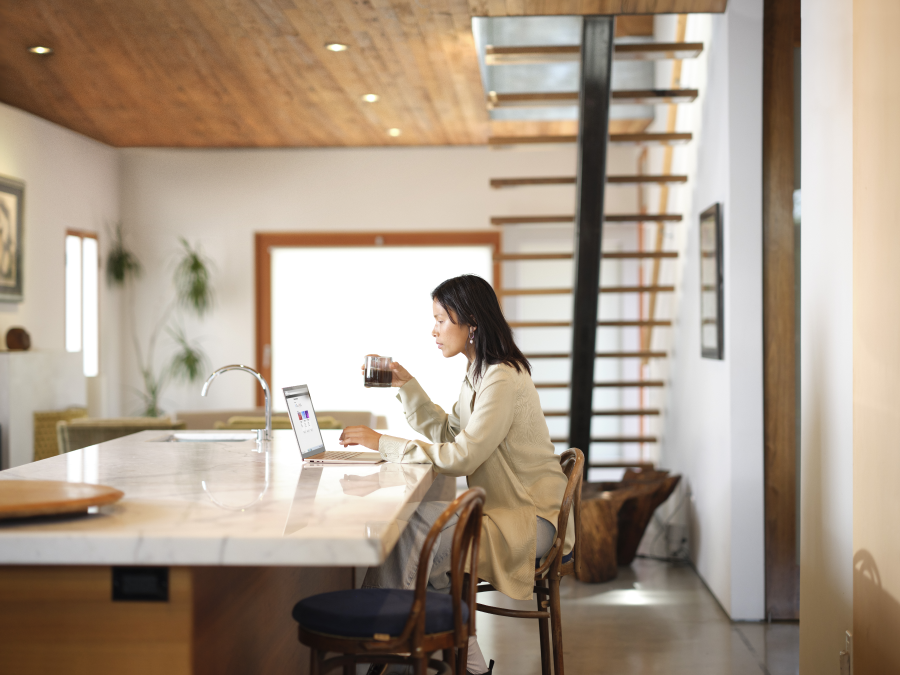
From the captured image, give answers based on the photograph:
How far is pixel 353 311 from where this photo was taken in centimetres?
788

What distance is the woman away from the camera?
253 centimetres

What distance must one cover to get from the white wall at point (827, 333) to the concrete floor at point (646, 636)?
22.4 inches

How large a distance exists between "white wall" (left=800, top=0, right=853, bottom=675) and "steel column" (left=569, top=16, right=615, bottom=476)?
1362 mm

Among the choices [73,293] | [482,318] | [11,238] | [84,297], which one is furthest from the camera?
[84,297]

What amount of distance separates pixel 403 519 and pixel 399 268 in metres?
5.97

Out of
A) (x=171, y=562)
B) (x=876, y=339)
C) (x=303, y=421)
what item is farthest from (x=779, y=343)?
(x=171, y=562)

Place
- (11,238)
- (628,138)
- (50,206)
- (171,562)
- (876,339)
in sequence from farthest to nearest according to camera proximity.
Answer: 1. (50,206)
2. (11,238)
3. (628,138)
4. (876,339)
5. (171,562)

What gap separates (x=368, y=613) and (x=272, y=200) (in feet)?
20.6

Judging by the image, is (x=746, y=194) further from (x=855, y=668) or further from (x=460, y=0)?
(x=855, y=668)

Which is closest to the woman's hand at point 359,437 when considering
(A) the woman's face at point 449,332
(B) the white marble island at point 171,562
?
(A) the woman's face at point 449,332

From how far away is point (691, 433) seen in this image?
482 cm

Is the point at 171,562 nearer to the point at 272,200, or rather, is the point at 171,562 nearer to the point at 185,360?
the point at 185,360

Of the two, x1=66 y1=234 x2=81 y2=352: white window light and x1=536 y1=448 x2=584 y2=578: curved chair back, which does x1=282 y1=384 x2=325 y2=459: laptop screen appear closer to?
x1=536 y1=448 x2=584 y2=578: curved chair back

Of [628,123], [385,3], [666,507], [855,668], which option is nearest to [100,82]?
[385,3]
